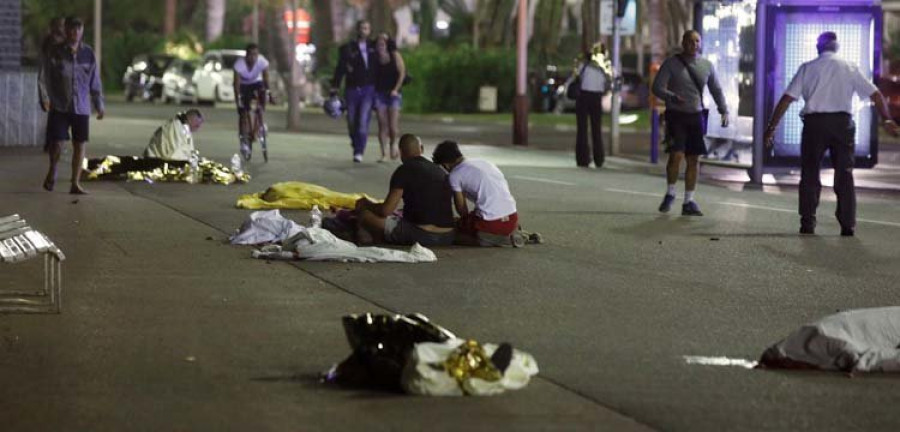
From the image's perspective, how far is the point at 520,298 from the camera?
12266 millimetres

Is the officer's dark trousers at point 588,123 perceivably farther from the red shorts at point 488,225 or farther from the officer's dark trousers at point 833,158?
the red shorts at point 488,225

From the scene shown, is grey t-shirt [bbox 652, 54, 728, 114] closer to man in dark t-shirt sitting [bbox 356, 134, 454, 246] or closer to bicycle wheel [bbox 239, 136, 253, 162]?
man in dark t-shirt sitting [bbox 356, 134, 454, 246]

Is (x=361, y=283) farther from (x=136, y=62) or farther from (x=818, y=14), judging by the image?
(x=136, y=62)

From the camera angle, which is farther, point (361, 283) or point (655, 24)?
point (655, 24)

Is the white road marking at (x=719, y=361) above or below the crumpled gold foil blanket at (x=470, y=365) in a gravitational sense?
below

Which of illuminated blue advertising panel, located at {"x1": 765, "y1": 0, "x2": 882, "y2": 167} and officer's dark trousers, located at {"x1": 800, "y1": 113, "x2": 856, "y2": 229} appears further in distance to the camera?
illuminated blue advertising panel, located at {"x1": 765, "y1": 0, "x2": 882, "y2": 167}

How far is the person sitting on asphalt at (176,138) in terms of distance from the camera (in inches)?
947

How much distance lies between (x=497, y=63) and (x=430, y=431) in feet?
154

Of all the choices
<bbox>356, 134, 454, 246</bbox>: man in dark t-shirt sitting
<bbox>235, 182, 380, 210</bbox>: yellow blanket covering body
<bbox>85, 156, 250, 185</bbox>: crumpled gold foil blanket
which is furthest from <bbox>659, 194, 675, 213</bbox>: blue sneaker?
<bbox>85, 156, 250, 185</bbox>: crumpled gold foil blanket

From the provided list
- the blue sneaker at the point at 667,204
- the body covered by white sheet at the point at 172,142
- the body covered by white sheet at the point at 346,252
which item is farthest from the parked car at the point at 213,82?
the body covered by white sheet at the point at 346,252

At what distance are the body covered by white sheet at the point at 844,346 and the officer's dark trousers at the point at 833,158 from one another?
7258 mm

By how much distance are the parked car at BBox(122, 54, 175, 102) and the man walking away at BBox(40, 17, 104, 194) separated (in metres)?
44.4

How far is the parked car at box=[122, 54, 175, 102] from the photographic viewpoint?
212ft

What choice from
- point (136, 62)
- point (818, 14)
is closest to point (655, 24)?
point (136, 62)
